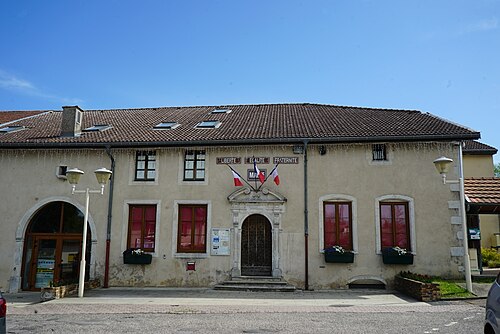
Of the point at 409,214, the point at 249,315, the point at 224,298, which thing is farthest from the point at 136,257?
the point at 409,214

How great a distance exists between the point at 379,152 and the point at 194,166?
6.34 metres

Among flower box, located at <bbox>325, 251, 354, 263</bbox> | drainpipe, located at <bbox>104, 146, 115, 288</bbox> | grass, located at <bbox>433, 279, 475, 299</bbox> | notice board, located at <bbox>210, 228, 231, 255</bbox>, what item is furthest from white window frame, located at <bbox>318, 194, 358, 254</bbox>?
drainpipe, located at <bbox>104, 146, 115, 288</bbox>

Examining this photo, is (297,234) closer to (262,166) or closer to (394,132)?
(262,166)

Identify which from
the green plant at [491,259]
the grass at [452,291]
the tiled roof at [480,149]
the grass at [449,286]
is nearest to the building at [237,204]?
the grass at [449,286]

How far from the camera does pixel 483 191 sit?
14.7 meters

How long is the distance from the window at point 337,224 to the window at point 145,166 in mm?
6118

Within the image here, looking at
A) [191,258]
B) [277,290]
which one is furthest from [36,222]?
[277,290]

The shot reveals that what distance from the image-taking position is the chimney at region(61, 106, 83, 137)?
54.4ft

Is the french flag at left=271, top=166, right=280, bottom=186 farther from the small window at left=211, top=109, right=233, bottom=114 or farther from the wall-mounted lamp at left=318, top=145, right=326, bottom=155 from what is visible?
the small window at left=211, top=109, right=233, bottom=114

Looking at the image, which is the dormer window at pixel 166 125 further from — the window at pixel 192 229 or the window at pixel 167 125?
the window at pixel 192 229

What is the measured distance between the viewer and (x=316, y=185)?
14.6 m

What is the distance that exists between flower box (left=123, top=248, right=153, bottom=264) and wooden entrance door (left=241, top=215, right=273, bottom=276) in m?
3.16

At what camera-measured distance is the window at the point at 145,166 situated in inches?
607

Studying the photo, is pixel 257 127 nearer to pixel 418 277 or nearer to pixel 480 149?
pixel 418 277
